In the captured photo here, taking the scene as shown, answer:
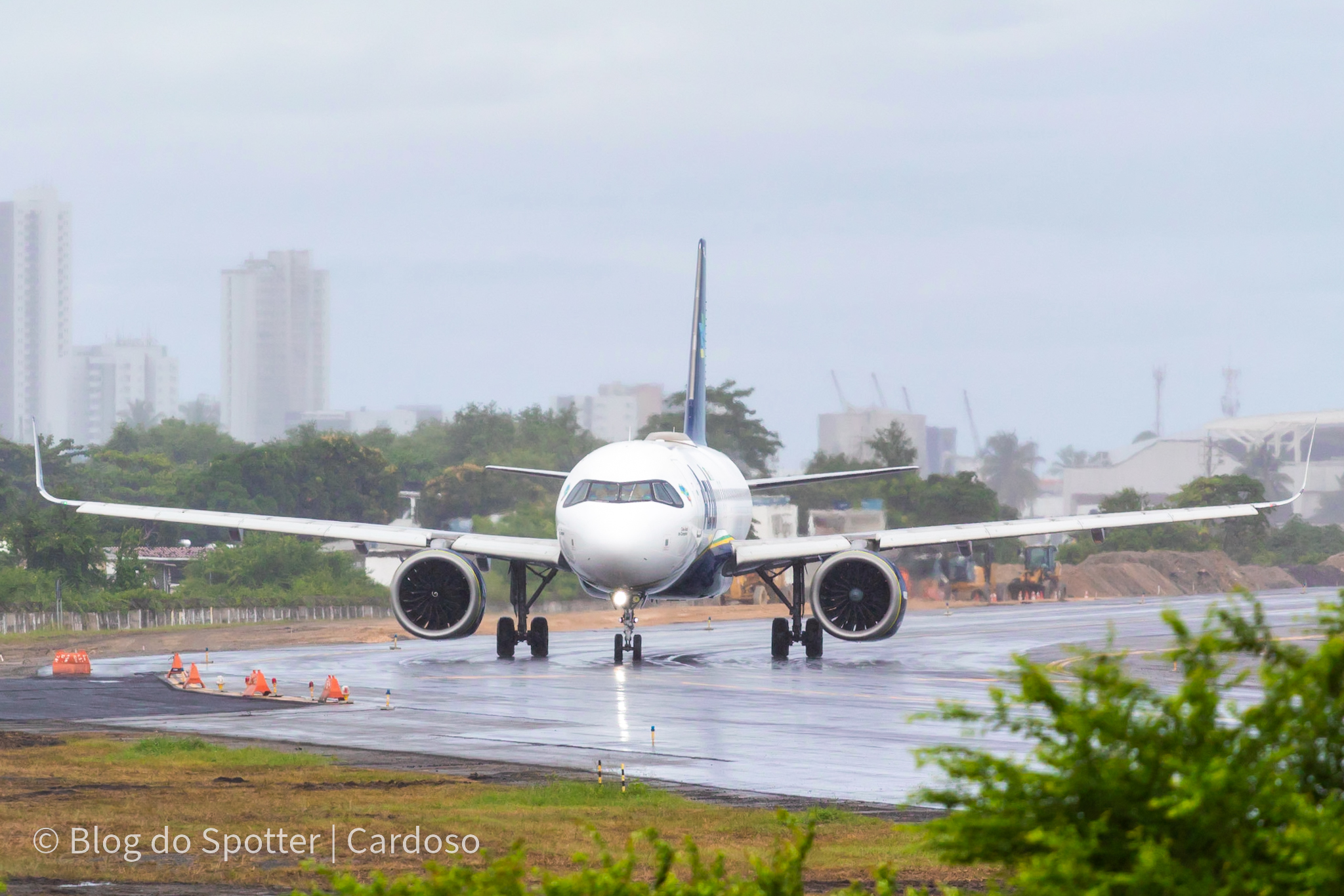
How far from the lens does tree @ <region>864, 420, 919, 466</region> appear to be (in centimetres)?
12188

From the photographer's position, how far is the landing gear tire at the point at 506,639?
39.0m

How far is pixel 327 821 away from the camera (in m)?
16.2

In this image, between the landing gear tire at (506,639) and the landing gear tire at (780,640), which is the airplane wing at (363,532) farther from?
the landing gear tire at (780,640)

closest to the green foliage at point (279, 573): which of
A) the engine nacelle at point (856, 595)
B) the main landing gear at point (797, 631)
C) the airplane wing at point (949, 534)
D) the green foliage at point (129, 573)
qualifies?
the green foliage at point (129, 573)

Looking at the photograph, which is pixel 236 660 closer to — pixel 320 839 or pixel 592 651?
pixel 592 651

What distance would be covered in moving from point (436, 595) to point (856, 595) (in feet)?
29.5

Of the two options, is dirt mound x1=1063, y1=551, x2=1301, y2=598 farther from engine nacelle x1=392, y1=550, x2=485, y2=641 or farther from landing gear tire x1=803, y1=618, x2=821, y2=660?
engine nacelle x1=392, y1=550, x2=485, y2=641

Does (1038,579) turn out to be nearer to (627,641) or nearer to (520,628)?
(520,628)

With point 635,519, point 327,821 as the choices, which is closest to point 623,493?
point 635,519

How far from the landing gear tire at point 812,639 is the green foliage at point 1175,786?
31.3 meters

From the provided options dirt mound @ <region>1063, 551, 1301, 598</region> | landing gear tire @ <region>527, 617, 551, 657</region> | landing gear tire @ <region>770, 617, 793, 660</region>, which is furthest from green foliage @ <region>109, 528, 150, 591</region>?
dirt mound @ <region>1063, 551, 1301, 598</region>

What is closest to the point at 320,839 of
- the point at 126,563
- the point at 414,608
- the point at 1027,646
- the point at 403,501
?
the point at 414,608

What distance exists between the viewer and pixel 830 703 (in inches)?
1112

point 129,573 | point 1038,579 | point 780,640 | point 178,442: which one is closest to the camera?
point 780,640
